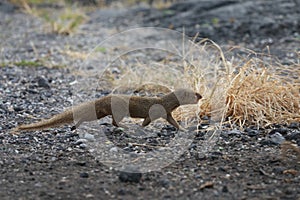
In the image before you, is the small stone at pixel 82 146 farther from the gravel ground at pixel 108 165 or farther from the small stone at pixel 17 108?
the small stone at pixel 17 108

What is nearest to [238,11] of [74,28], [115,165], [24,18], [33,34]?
[74,28]

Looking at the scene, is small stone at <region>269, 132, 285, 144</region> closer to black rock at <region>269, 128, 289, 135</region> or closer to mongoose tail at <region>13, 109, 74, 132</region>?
black rock at <region>269, 128, 289, 135</region>

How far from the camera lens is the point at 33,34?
7898 mm

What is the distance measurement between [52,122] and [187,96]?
88 centimetres

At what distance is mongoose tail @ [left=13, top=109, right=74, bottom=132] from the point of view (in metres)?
3.22

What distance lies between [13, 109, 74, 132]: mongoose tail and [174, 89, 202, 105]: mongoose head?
708 millimetres

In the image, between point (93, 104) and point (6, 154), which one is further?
point (93, 104)

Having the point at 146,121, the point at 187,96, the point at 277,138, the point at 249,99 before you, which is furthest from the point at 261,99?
the point at 146,121

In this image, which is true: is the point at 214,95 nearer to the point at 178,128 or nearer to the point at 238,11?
the point at 178,128

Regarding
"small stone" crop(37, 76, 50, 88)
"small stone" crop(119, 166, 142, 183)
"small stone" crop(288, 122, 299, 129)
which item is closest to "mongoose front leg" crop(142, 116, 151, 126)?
"small stone" crop(119, 166, 142, 183)

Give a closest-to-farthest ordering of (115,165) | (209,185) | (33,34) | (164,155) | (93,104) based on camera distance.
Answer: (209,185), (115,165), (164,155), (93,104), (33,34)

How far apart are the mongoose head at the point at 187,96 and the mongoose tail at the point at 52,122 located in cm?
71

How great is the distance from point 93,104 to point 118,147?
34 centimetres

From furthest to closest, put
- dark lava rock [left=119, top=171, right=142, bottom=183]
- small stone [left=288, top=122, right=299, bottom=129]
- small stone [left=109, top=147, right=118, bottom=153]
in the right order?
small stone [left=288, top=122, right=299, bottom=129] < small stone [left=109, top=147, right=118, bottom=153] < dark lava rock [left=119, top=171, right=142, bottom=183]
